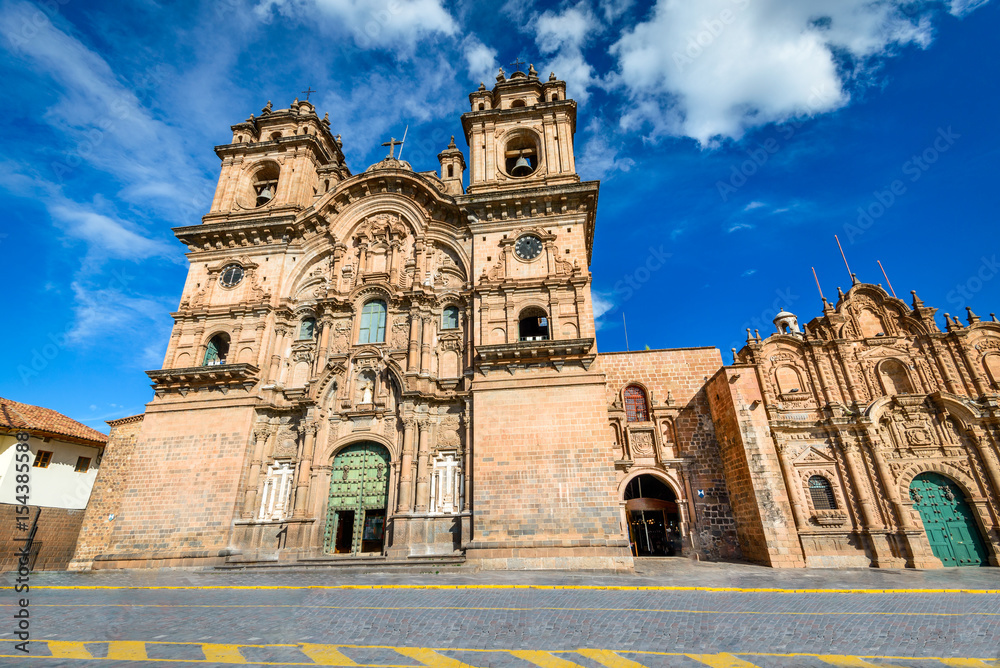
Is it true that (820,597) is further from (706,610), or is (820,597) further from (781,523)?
(781,523)

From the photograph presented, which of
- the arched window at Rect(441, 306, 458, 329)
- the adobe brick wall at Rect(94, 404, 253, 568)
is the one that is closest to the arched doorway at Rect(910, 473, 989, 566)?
the arched window at Rect(441, 306, 458, 329)

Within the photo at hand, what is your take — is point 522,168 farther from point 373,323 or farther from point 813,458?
point 813,458

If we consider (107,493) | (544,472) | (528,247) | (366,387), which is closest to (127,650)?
(544,472)

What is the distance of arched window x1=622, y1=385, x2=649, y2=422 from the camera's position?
21891 mm

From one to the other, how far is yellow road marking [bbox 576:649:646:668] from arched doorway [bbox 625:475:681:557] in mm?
15427

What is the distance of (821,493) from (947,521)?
15.2 ft

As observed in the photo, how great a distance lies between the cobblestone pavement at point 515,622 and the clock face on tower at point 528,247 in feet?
42.6

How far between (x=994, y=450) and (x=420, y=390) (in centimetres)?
2321

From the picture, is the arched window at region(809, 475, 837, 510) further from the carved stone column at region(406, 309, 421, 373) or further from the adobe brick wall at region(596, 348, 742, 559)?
the carved stone column at region(406, 309, 421, 373)

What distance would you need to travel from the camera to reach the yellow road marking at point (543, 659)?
6.39m

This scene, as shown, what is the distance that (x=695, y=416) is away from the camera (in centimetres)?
2142

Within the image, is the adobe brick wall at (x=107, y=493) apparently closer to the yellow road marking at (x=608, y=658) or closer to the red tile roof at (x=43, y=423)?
the red tile roof at (x=43, y=423)

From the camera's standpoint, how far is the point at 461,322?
20547mm

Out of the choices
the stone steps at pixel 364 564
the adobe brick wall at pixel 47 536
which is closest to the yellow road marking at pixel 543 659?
the stone steps at pixel 364 564
